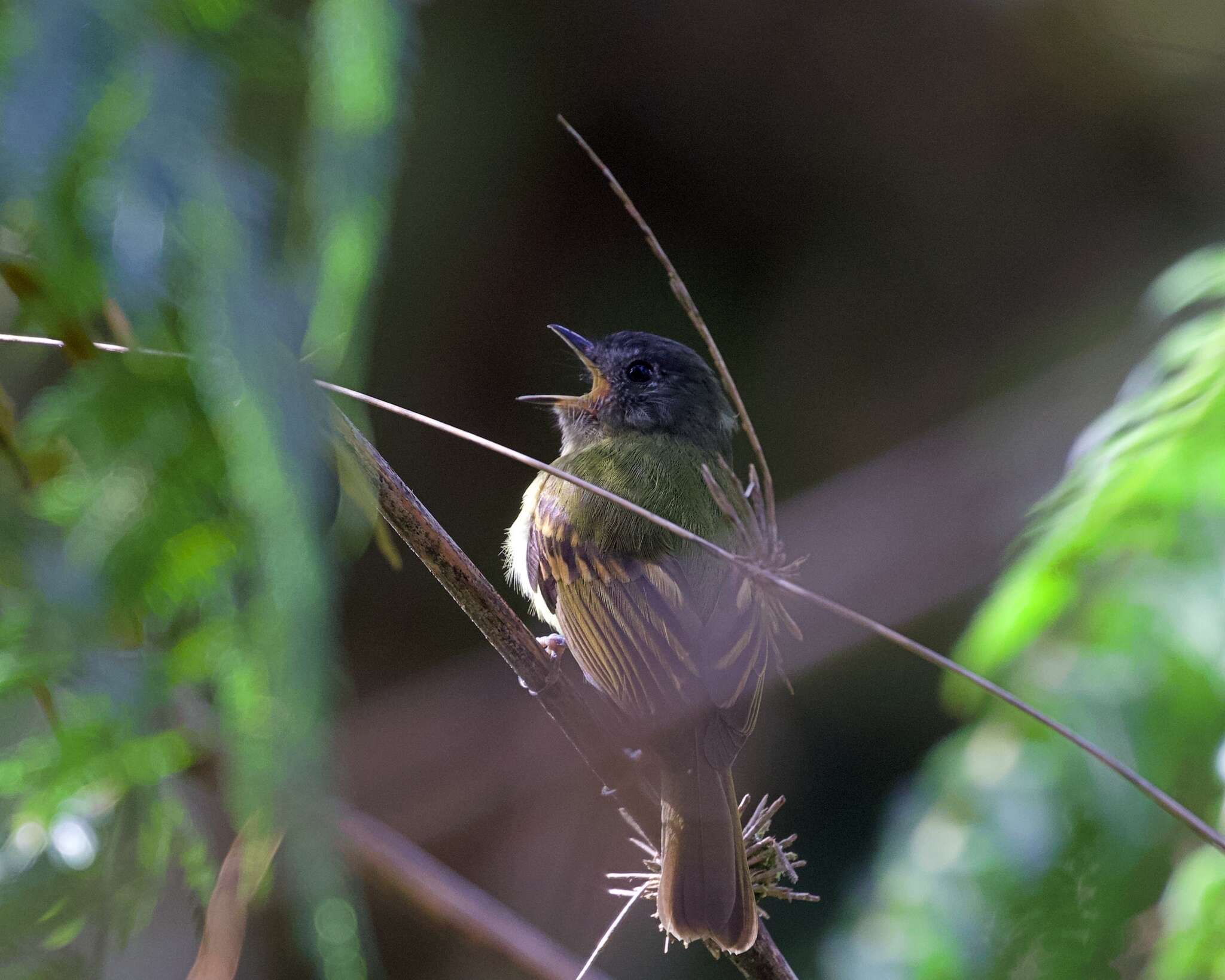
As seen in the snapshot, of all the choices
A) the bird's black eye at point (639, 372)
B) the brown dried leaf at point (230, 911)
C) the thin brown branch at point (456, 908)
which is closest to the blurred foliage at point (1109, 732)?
the thin brown branch at point (456, 908)

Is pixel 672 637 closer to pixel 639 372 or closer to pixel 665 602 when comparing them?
pixel 665 602


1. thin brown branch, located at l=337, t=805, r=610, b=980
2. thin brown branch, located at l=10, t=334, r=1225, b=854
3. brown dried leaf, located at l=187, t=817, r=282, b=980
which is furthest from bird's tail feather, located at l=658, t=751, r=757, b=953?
brown dried leaf, located at l=187, t=817, r=282, b=980

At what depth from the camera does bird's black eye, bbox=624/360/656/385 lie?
267 centimetres

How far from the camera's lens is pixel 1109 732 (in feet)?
5.35

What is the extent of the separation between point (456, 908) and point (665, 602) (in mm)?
670

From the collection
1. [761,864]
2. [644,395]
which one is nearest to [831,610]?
[761,864]

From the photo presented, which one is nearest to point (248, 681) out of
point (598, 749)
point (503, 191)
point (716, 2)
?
point (598, 749)

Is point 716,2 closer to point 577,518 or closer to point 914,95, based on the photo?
point 914,95

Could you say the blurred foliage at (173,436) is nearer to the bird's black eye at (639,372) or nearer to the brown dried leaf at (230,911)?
the brown dried leaf at (230,911)

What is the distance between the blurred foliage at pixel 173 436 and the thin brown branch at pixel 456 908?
0.92 ft

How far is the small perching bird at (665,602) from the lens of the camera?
159 cm

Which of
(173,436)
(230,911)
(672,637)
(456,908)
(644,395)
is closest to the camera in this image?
(173,436)

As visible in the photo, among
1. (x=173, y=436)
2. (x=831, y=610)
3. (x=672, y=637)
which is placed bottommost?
(x=672, y=637)

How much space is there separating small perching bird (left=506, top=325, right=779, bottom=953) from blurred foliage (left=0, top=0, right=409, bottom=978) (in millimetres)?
667
